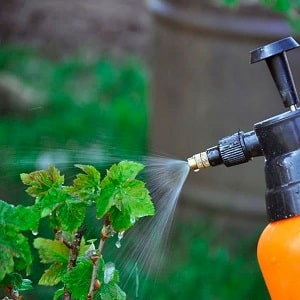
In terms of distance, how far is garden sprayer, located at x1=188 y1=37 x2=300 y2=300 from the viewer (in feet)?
2.65

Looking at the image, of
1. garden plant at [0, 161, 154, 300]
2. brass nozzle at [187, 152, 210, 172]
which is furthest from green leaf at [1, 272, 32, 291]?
brass nozzle at [187, 152, 210, 172]

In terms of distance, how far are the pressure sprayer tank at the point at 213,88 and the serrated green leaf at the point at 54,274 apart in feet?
7.13

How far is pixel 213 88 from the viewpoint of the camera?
319 cm

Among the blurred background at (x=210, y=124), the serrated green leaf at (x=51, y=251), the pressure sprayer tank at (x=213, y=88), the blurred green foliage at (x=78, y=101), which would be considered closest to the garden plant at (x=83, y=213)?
the serrated green leaf at (x=51, y=251)

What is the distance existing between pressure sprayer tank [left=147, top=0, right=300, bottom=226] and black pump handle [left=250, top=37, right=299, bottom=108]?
2.15m

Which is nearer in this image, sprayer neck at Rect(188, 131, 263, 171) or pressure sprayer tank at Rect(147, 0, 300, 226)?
sprayer neck at Rect(188, 131, 263, 171)

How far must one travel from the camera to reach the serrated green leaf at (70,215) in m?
0.85

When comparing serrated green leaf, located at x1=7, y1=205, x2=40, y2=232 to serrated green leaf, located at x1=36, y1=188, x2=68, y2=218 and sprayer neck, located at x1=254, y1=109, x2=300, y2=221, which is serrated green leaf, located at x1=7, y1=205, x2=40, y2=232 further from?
sprayer neck, located at x1=254, y1=109, x2=300, y2=221

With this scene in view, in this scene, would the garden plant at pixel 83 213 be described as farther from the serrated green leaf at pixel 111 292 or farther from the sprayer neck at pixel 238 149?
the sprayer neck at pixel 238 149

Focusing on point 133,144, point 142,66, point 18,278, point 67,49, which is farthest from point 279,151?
point 67,49

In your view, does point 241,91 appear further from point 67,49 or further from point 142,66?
point 67,49

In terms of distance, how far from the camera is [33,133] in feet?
14.4

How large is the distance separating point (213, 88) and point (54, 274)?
234 cm

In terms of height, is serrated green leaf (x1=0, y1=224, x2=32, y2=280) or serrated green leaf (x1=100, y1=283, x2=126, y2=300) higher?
serrated green leaf (x1=0, y1=224, x2=32, y2=280)
